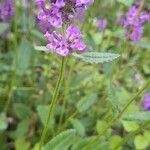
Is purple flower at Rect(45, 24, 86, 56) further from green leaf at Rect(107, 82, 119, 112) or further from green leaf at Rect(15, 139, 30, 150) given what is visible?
green leaf at Rect(15, 139, 30, 150)

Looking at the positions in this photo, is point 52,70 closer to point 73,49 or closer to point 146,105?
point 146,105

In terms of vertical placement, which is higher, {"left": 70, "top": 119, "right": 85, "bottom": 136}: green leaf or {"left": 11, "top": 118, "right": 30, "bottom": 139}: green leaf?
{"left": 70, "top": 119, "right": 85, "bottom": 136}: green leaf

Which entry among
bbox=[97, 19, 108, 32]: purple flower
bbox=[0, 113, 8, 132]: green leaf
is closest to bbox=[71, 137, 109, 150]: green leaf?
bbox=[0, 113, 8, 132]: green leaf

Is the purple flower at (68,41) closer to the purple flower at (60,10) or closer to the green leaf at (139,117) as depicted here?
the purple flower at (60,10)

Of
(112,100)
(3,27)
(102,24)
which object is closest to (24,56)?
(3,27)

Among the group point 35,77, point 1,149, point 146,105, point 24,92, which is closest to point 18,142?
point 1,149

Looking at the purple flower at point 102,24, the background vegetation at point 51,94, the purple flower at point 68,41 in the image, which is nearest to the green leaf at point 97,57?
the purple flower at point 68,41
